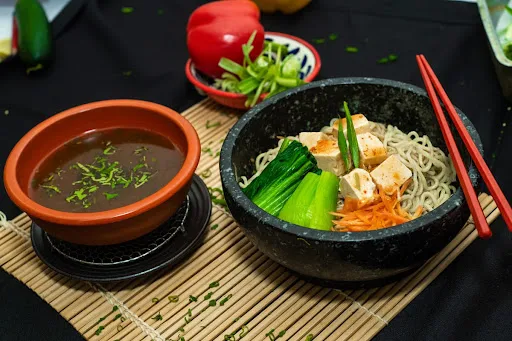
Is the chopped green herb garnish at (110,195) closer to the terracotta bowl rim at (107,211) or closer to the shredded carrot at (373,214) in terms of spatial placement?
the terracotta bowl rim at (107,211)

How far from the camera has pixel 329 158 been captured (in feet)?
4.15

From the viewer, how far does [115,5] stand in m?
2.50

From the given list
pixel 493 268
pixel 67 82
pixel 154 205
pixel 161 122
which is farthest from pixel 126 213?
pixel 67 82

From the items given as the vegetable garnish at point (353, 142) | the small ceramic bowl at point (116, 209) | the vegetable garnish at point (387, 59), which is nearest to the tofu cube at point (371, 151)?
the vegetable garnish at point (353, 142)

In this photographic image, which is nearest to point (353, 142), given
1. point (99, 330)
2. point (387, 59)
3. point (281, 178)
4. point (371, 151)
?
point (371, 151)

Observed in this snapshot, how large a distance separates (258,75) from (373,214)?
0.76m

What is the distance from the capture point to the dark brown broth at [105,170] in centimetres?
124

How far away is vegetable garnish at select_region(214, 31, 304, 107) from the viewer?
1.74 metres

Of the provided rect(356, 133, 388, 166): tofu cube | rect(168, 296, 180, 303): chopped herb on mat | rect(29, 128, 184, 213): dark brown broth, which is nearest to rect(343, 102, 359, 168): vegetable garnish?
rect(356, 133, 388, 166): tofu cube

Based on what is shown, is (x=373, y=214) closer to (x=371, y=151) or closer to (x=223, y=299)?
(x=371, y=151)

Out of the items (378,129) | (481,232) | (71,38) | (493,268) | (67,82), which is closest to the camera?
(481,232)

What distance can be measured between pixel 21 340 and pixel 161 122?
59 cm

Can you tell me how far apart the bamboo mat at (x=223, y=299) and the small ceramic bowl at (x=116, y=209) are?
0.15 metres

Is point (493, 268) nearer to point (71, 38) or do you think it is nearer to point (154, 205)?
point (154, 205)
